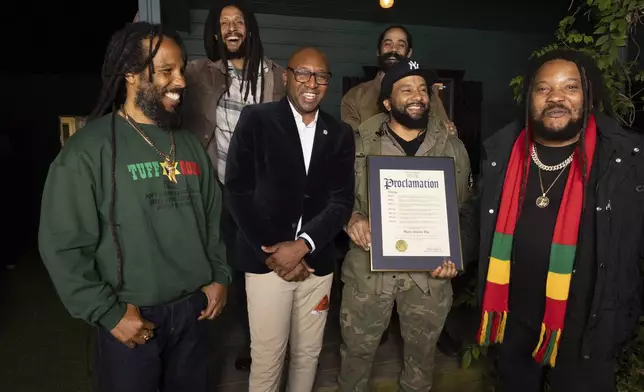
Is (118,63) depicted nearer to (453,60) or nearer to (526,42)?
(453,60)

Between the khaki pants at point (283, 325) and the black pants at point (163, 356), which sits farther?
the khaki pants at point (283, 325)

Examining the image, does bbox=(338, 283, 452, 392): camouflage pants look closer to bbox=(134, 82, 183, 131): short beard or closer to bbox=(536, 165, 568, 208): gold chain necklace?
bbox=(536, 165, 568, 208): gold chain necklace

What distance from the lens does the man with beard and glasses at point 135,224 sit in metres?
1.51

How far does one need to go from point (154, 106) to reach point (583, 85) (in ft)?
5.91

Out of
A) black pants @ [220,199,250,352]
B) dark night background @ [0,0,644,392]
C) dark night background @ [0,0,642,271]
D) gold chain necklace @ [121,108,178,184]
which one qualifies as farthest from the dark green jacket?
dark night background @ [0,0,642,271]

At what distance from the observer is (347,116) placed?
10.3 ft

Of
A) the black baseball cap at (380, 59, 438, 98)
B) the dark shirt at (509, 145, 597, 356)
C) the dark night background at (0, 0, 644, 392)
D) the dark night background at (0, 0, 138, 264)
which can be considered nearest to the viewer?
the dark shirt at (509, 145, 597, 356)

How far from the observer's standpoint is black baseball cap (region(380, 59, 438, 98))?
85.9 inches

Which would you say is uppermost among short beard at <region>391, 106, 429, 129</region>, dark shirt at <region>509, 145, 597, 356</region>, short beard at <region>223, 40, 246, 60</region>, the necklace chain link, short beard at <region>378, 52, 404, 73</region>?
short beard at <region>378, 52, 404, 73</region>

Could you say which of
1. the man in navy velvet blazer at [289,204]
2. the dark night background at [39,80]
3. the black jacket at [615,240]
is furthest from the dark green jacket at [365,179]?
the dark night background at [39,80]

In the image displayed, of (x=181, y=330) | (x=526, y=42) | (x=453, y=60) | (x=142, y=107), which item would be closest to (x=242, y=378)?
(x=181, y=330)

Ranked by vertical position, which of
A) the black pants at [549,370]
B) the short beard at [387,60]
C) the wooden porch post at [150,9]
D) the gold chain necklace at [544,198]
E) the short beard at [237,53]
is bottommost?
the black pants at [549,370]

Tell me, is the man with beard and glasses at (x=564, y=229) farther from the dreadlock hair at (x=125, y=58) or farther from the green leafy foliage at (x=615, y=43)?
the dreadlock hair at (x=125, y=58)

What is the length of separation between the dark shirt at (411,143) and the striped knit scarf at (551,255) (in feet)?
1.49
